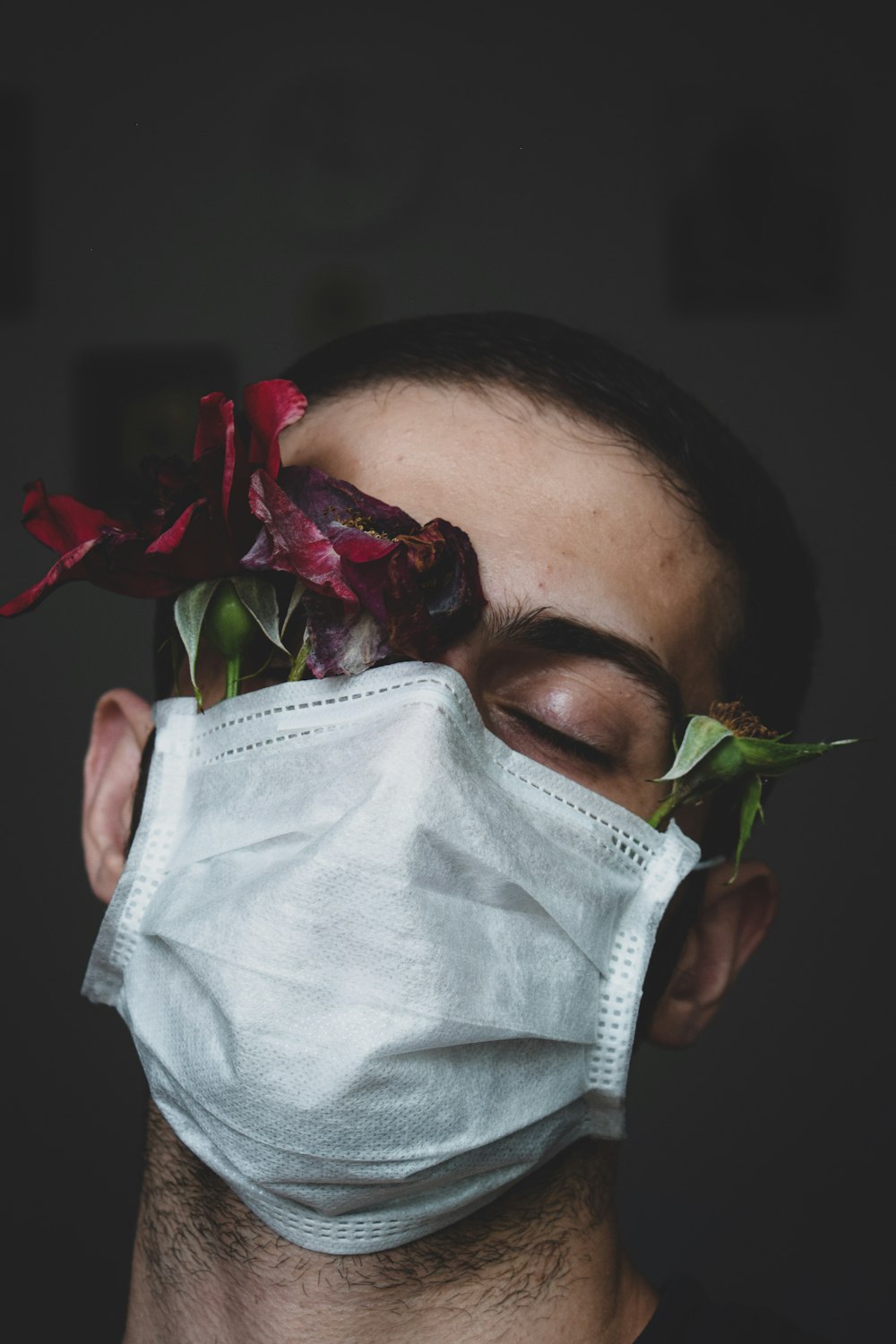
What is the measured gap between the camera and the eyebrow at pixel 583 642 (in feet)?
5.63

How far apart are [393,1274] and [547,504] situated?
0.89m

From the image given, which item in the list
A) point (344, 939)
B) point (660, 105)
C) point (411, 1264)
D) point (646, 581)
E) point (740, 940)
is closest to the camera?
point (344, 939)

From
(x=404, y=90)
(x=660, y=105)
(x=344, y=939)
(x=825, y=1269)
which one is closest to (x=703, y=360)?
(x=660, y=105)

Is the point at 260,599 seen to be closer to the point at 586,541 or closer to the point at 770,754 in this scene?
the point at 586,541

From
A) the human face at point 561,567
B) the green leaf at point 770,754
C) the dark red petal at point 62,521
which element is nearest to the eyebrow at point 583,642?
the human face at point 561,567

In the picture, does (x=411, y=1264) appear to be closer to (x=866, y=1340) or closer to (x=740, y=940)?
(x=740, y=940)

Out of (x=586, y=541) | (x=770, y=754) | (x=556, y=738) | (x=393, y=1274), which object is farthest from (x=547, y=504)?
(x=393, y=1274)

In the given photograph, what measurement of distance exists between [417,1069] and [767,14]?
2737 millimetres

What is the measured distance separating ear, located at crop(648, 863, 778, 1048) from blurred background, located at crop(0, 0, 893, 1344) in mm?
1261

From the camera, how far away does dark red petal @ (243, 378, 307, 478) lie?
165 cm

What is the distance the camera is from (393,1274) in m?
1.67

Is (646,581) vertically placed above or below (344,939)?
above

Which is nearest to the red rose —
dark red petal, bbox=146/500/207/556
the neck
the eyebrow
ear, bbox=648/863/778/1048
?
dark red petal, bbox=146/500/207/556

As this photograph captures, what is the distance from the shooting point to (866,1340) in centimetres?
318
